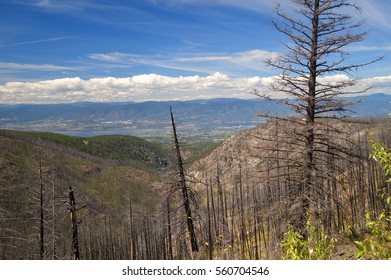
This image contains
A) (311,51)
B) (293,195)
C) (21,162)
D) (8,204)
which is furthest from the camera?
(21,162)

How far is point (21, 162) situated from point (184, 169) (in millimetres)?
187238

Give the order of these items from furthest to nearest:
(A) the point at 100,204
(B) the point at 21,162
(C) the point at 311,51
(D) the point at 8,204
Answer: (B) the point at 21,162
(A) the point at 100,204
(D) the point at 8,204
(C) the point at 311,51

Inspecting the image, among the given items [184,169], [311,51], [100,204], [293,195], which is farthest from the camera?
[100,204]

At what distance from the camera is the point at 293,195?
13102 millimetres

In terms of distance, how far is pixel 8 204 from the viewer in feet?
442

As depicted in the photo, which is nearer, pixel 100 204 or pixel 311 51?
pixel 311 51
